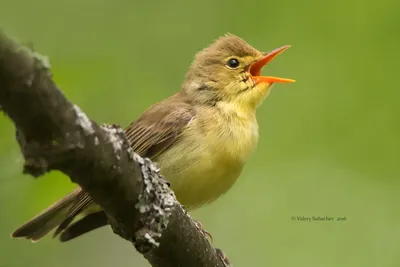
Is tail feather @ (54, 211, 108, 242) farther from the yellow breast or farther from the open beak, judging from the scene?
the open beak

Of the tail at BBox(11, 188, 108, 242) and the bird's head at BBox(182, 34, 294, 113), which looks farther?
the bird's head at BBox(182, 34, 294, 113)

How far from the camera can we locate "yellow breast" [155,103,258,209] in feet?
13.0

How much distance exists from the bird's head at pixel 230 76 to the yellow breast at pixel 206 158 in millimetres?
352

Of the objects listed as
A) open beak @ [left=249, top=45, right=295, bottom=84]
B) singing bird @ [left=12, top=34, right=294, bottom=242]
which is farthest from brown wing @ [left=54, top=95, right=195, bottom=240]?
open beak @ [left=249, top=45, right=295, bottom=84]

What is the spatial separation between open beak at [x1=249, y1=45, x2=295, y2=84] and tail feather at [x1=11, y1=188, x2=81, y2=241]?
150cm

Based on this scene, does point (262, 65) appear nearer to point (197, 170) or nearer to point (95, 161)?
point (197, 170)

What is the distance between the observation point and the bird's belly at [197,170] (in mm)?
3961

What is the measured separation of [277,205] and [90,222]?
4.72 ft

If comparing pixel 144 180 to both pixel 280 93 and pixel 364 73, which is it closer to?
pixel 364 73

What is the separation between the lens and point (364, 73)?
13.3 feet

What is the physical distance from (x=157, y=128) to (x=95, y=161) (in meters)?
2.22

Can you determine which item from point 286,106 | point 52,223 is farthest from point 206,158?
point 52,223

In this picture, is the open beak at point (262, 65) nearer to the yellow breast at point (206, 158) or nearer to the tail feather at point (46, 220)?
the yellow breast at point (206, 158)

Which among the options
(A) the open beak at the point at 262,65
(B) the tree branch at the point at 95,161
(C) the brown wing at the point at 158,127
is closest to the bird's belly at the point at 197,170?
(C) the brown wing at the point at 158,127
